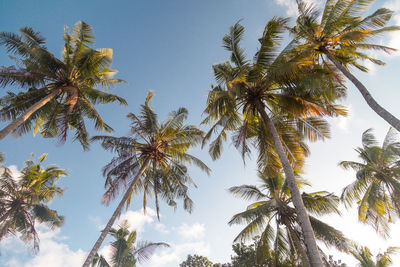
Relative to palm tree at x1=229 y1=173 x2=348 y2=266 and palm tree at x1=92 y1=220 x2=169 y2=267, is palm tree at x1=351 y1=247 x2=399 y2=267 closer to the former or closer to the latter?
palm tree at x1=229 y1=173 x2=348 y2=266

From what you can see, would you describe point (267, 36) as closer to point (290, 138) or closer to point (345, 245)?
point (290, 138)

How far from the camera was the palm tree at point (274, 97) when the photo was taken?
8.07 meters

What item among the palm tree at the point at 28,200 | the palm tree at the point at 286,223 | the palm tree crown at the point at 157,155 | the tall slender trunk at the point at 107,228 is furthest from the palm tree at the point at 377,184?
the palm tree at the point at 28,200

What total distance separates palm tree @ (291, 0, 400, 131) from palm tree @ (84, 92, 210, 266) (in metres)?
7.66

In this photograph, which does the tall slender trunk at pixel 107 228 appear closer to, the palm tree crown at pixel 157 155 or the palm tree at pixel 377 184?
the palm tree crown at pixel 157 155

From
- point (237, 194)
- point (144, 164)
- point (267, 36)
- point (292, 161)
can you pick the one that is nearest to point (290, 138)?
point (292, 161)

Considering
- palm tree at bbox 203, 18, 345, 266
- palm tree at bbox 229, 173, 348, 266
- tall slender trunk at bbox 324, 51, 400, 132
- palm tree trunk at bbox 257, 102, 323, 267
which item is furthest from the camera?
palm tree at bbox 229, 173, 348, 266

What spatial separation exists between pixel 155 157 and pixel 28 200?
10015 millimetres

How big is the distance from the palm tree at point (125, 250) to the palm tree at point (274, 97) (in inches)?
371

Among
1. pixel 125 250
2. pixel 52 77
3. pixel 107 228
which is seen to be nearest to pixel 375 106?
pixel 107 228

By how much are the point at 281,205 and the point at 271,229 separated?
67.3 inches

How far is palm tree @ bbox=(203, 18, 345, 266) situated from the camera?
807 cm

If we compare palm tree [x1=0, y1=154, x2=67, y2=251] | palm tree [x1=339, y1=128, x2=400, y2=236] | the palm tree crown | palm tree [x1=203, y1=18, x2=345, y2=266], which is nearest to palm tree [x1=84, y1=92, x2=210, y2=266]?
the palm tree crown

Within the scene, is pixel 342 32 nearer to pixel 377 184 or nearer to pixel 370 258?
pixel 377 184
